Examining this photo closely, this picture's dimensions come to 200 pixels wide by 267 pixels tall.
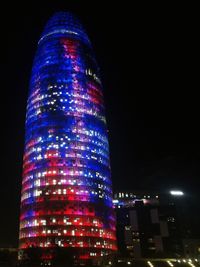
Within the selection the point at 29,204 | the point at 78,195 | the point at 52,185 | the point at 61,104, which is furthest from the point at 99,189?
the point at 61,104

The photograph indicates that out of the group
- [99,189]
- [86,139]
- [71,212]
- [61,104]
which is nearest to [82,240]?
[71,212]

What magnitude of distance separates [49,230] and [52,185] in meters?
22.2

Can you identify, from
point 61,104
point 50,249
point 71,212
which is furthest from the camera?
point 61,104

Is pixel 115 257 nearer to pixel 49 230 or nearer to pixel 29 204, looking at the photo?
pixel 49 230

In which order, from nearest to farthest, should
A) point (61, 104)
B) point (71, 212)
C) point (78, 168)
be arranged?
1. point (71, 212)
2. point (78, 168)
3. point (61, 104)

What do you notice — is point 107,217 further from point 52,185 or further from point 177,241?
point 177,241

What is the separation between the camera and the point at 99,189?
184 m

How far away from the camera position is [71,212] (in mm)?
167500

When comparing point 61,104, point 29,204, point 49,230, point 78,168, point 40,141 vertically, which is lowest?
point 49,230

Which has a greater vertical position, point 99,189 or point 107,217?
point 99,189

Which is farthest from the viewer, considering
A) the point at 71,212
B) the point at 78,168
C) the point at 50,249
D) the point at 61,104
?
the point at 61,104

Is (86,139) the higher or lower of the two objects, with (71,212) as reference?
higher

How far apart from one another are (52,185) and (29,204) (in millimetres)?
16328

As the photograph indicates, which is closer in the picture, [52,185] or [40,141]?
[52,185]
